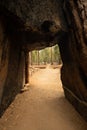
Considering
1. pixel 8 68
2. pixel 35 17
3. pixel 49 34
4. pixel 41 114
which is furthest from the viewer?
pixel 41 114

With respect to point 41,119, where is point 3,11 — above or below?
above

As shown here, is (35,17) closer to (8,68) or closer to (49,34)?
(49,34)

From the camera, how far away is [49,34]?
24.4 feet

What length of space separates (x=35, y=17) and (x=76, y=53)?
1755 millimetres

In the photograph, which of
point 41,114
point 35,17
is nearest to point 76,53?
point 35,17

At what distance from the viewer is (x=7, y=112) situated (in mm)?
8633

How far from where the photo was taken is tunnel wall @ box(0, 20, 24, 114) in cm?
743

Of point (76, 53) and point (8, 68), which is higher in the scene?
point (76, 53)

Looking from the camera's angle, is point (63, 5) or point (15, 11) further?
point (63, 5)

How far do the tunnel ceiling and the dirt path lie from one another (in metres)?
3.09

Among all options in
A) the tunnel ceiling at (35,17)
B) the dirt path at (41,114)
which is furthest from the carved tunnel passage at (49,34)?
the dirt path at (41,114)

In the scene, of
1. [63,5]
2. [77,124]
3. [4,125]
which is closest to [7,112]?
[4,125]

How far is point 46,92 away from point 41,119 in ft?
9.94

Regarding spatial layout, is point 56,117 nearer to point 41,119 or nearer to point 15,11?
point 41,119
